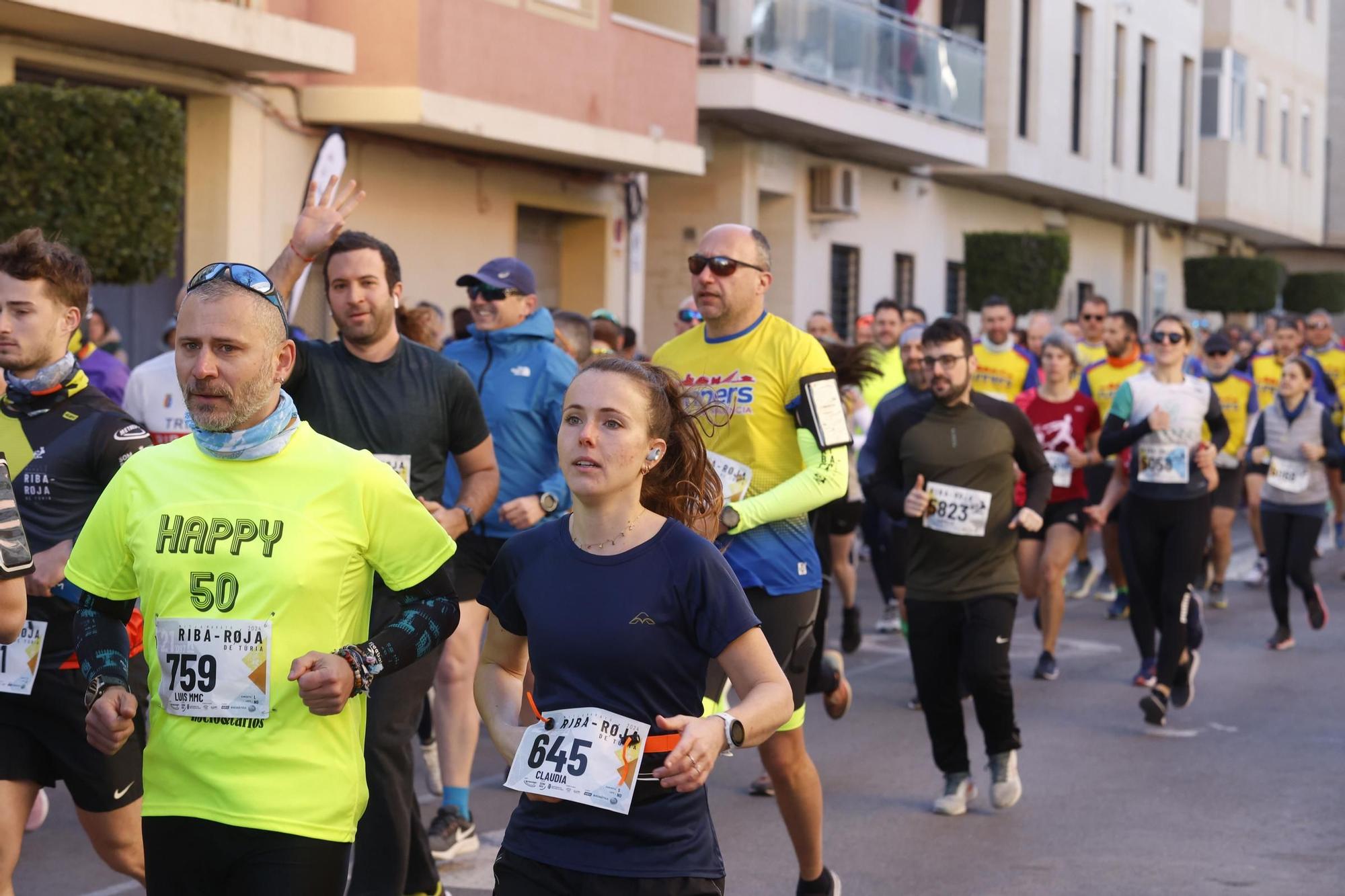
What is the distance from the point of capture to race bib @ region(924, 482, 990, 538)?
8.05 meters

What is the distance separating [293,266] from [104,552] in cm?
173

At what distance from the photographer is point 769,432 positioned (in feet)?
21.2

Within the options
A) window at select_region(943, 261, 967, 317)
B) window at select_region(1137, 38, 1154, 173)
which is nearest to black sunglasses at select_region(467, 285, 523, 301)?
window at select_region(943, 261, 967, 317)

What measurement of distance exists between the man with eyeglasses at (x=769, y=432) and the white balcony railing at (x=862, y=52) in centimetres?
1701

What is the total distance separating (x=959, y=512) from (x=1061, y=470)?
3975 mm

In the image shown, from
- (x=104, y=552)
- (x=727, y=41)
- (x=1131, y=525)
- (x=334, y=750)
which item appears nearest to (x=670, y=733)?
(x=334, y=750)

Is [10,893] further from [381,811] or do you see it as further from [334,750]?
[334,750]

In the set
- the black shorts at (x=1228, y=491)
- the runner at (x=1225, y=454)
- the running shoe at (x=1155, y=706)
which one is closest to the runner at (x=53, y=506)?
the running shoe at (x=1155, y=706)

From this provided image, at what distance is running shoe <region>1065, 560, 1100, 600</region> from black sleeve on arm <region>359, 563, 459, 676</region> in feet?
38.7

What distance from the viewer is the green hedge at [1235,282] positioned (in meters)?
41.2

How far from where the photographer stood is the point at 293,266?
563 centimetres


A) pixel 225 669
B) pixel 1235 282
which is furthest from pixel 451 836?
pixel 1235 282

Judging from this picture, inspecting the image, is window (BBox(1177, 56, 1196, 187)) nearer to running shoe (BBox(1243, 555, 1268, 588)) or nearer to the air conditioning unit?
the air conditioning unit

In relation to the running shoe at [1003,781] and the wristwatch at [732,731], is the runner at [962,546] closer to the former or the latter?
the running shoe at [1003,781]
